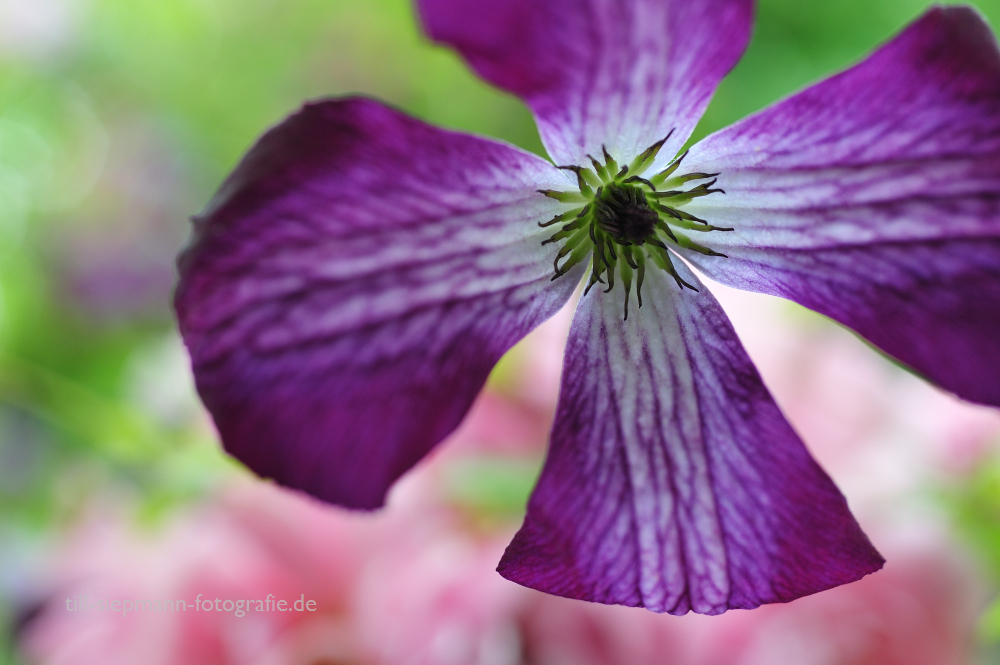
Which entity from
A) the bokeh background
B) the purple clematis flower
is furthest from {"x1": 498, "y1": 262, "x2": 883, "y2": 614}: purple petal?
the bokeh background

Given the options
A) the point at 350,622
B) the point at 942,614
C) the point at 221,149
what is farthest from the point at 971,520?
the point at 221,149

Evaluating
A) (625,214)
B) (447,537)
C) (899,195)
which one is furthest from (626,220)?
(447,537)

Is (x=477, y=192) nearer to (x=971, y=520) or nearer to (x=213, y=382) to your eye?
(x=213, y=382)

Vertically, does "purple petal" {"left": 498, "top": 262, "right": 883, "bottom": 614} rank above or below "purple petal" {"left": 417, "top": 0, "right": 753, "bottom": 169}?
below

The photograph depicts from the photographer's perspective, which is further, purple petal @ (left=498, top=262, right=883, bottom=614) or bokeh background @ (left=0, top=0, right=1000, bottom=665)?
bokeh background @ (left=0, top=0, right=1000, bottom=665)

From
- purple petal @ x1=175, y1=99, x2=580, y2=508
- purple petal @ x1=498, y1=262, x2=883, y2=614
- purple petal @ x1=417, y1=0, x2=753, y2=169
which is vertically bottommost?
purple petal @ x1=498, y1=262, x2=883, y2=614

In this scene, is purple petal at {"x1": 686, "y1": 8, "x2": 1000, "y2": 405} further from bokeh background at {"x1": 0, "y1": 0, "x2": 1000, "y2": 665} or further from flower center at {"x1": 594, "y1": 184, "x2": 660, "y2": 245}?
bokeh background at {"x1": 0, "y1": 0, "x2": 1000, "y2": 665}

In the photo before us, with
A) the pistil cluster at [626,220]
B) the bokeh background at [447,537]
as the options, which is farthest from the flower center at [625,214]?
the bokeh background at [447,537]
